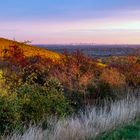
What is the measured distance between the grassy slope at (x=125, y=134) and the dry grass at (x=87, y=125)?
302 mm

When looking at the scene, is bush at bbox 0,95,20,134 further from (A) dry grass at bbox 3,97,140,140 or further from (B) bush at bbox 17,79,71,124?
(A) dry grass at bbox 3,97,140,140

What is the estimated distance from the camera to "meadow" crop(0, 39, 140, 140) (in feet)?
44.3

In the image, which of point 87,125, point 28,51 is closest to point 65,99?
point 87,125

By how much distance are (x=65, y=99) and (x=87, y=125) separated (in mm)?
4166

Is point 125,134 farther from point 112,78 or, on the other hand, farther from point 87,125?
point 112,78

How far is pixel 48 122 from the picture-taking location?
14570mm

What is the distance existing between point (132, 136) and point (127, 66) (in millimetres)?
14695

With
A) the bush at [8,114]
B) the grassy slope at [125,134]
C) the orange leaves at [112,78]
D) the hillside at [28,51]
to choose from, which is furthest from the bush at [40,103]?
the hillside at [28,51]

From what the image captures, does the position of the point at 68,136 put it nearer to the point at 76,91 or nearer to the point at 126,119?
the point at 126,119

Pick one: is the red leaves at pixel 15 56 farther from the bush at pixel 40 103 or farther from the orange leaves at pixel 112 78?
the bush at pixel 40 103

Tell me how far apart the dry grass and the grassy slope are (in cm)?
30

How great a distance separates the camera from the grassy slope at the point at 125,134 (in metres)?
13.2

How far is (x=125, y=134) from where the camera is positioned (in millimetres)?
13766

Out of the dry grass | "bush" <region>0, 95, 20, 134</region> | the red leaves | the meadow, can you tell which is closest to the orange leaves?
the meadow
